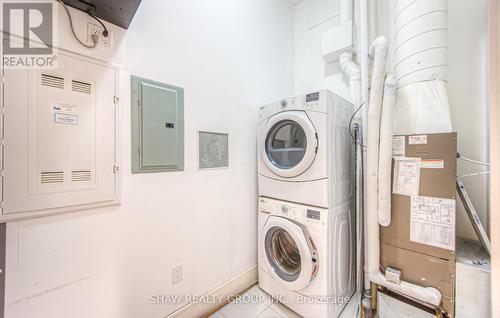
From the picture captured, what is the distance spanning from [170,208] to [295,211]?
869mm

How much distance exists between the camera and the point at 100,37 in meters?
1.02

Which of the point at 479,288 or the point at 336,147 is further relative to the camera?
the point at 336,147

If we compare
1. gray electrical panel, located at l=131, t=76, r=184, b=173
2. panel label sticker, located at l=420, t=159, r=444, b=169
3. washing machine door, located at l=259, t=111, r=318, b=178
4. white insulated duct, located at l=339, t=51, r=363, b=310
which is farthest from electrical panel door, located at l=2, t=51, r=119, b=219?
panel label sticker, located at l=420, t=159, r=444, b=169

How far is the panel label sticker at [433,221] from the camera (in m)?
1.11

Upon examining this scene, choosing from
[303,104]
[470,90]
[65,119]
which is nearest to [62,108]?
[65,119]

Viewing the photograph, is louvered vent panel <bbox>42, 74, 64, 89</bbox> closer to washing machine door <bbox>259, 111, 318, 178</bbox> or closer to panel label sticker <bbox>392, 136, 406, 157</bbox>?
washing machine door <bbox>259, 111, 318, 178</bbox>

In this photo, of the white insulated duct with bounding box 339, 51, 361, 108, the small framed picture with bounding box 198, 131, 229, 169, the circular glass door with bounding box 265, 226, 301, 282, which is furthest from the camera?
the white insulated duct with bounding box 339, 51, 361, 108

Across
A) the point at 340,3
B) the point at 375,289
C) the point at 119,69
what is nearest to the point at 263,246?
the point at 375,289

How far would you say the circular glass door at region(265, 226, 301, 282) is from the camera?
1596mm

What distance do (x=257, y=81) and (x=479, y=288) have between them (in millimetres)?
2007

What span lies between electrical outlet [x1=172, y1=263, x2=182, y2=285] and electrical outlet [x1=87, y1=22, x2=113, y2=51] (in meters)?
1.35

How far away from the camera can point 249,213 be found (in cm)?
183

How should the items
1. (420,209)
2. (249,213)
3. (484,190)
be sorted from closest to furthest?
(420,209), (484,190), (249,213)

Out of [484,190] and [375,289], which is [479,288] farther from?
[484,190]
